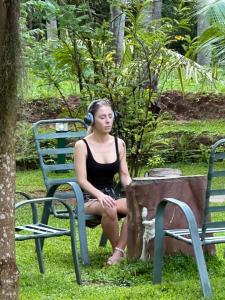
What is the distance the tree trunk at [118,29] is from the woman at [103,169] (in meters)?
3.91

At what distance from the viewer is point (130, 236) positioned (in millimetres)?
5598

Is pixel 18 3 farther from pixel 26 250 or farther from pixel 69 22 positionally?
pixel 69 22

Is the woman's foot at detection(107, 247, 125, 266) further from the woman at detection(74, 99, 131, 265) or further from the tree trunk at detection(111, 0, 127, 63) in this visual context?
the tree trunk at detection(111, 0, 127, 63)

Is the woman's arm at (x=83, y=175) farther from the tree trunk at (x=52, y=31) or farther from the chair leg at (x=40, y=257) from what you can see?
the tree trunk at (x=52, y=31)

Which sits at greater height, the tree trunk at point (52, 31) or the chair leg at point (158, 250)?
the tree trunk at point (52, 31)

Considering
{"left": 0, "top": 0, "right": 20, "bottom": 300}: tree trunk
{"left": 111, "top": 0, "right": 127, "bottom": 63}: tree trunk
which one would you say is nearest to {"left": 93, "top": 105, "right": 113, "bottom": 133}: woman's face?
{"left": 0, "top": 0, "right": 20, "bottom": 300}: tree trunk

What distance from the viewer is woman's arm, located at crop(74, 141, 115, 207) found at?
18.8 feet

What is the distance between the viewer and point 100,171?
602cm

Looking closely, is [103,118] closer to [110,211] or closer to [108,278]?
[110,211]

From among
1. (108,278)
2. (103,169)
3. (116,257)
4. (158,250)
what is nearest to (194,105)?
(103,169)

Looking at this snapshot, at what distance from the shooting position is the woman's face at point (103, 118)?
5.96m

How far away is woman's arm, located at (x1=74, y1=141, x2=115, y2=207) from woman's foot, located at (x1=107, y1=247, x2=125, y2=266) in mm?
329

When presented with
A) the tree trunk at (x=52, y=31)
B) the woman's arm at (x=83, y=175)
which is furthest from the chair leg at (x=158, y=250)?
the tree trunk at (x=52, y=31)

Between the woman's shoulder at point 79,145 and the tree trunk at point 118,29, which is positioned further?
the tree trunk at point 118,29
